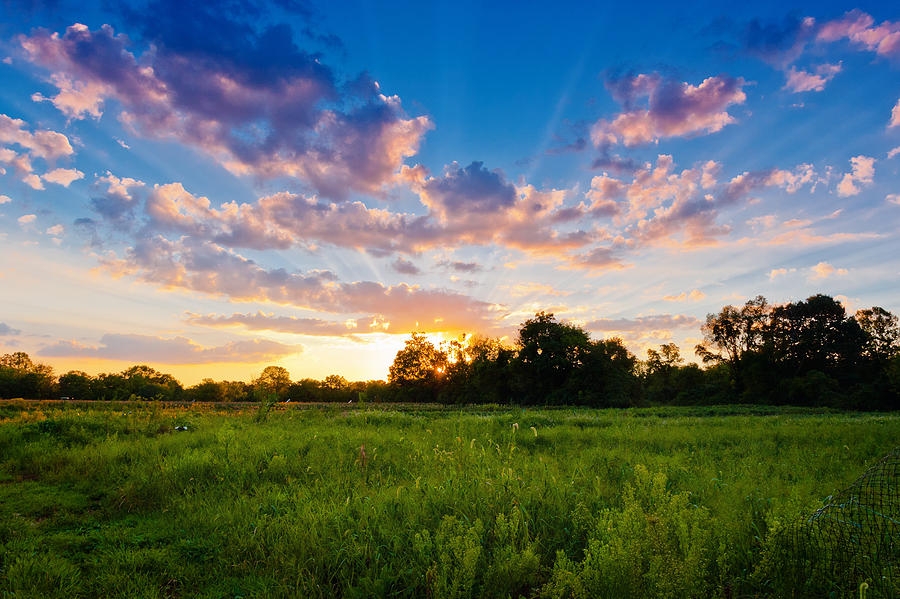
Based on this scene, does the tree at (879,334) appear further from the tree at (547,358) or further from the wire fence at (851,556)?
the wire fence at (851,556)

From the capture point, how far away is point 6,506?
6785 mm

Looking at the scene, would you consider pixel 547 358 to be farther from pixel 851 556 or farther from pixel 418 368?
pixel 851 556

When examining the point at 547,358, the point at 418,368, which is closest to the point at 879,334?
the point at 547,358

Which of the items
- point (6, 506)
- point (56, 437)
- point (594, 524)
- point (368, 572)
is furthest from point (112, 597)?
point (56, 437)

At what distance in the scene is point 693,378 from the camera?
8181 cm

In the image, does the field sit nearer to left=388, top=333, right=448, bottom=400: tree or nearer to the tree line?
the tree line

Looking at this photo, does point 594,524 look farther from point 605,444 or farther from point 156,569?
point 605,444

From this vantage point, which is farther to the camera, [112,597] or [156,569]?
[156,569]

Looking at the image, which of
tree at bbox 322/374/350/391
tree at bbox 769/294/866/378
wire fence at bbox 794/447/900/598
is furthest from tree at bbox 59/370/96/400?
tree at bbox 769/294/866/378

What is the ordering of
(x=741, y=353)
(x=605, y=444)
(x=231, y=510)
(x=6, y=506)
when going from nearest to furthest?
1. (x=231, y=510)
2. (x=6, y=506)
3. (x=605, y=444)
4. (x=741, y=353)

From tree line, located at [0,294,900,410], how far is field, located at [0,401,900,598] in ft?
144

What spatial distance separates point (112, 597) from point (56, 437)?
9.64 m

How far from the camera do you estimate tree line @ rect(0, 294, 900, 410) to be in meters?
56.1

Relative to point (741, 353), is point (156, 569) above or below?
below
